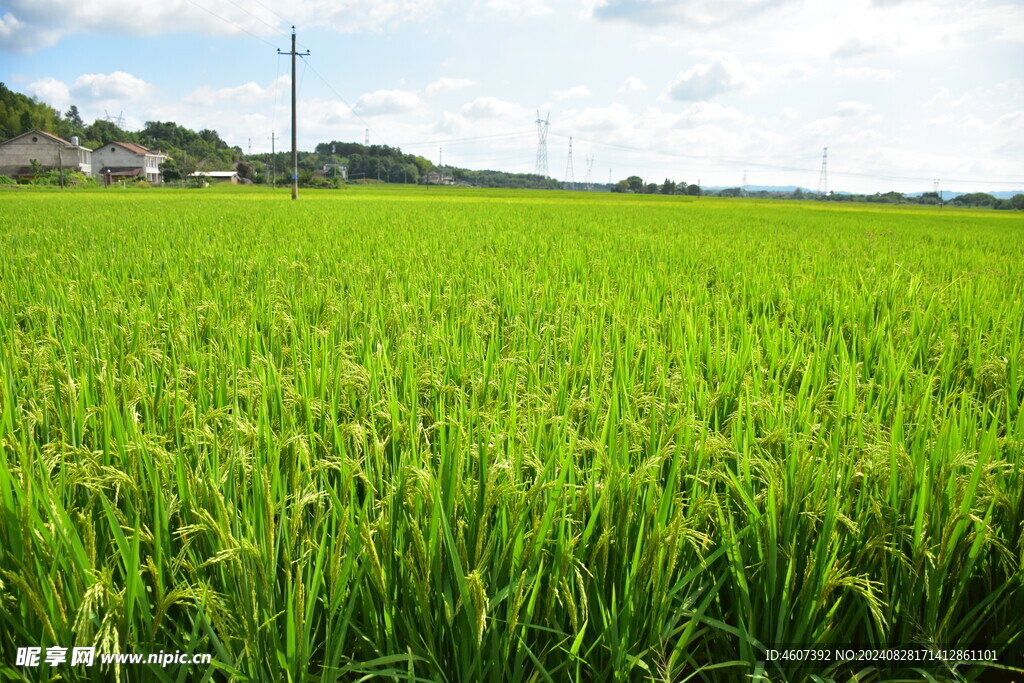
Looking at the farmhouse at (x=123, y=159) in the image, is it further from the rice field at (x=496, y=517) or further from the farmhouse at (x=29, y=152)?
the rice field at (x=496, y=517)

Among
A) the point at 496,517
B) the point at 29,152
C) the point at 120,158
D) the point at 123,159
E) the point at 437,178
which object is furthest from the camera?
the point at 437,178

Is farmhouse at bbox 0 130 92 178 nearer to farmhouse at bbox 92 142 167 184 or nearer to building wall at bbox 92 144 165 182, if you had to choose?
farmhouse at bbox 92 142 167 184

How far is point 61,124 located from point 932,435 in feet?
370

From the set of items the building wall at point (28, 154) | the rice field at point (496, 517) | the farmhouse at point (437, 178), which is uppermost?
the farmhouse at point (437, 178)

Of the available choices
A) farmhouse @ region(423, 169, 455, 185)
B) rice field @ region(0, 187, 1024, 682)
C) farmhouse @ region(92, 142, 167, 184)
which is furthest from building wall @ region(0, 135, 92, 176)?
rice field @ region(0, 187, 1024, 682)

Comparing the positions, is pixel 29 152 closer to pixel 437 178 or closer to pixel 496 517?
pixel 437 178

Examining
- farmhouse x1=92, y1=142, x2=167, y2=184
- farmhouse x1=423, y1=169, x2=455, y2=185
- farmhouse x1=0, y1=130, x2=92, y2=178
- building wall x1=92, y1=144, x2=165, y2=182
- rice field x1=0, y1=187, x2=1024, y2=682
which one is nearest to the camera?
rice field x1=0, y1=187, x2=1024, y2=682

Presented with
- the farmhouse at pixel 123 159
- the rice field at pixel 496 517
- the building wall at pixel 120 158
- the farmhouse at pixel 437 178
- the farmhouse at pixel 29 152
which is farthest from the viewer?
the farmhouse at pixel 437 178

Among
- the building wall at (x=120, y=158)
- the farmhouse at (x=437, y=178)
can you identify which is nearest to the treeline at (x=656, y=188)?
the farmhouse at (x=437, y=178)

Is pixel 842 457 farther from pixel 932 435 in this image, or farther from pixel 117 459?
pixel 117 459

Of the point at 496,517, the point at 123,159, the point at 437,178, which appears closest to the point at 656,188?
the point at 437,178

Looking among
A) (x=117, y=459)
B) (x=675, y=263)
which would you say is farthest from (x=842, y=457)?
(x=675, y=263)

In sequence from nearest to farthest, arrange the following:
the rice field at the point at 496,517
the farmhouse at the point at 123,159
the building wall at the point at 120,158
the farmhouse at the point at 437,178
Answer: the rice field at the point at 496,517
the farmhouse at the point at 123,159
the building wall at the point at 120,158
the farmhouse at the point at 437,178

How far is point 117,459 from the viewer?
157cm
